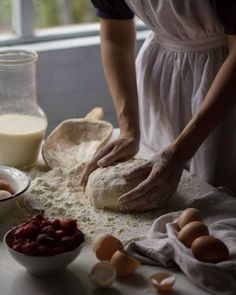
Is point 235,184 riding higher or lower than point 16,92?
lower

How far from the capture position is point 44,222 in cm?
118

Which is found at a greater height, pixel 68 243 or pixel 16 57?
pixel 16 57

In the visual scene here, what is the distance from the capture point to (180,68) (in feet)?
5.33

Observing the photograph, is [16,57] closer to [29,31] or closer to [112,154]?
[112,154]

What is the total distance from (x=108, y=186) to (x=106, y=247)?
0.77 feet

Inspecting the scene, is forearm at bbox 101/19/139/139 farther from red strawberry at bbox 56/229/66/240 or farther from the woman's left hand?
red strawberry at bbox 56/229/66/240

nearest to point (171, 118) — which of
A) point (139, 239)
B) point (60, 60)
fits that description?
point (139, 239)

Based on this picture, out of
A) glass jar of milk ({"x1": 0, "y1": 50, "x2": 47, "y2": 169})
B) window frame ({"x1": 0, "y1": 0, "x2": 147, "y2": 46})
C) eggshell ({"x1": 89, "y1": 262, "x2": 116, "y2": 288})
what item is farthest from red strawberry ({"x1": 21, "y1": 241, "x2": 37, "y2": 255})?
window frame ({"x1": 0, "y1": 0, "x2": 147, "y2": 46})

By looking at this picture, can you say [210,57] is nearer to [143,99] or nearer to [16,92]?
[143,99]

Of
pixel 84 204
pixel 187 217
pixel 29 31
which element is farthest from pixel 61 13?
pixel 187 217

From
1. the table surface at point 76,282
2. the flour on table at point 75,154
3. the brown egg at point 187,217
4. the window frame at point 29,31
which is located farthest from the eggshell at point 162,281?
the window frame at point 29,31

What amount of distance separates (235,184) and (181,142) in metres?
0.28

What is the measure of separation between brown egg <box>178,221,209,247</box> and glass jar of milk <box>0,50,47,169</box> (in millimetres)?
541

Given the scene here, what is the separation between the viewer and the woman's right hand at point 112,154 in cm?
151
